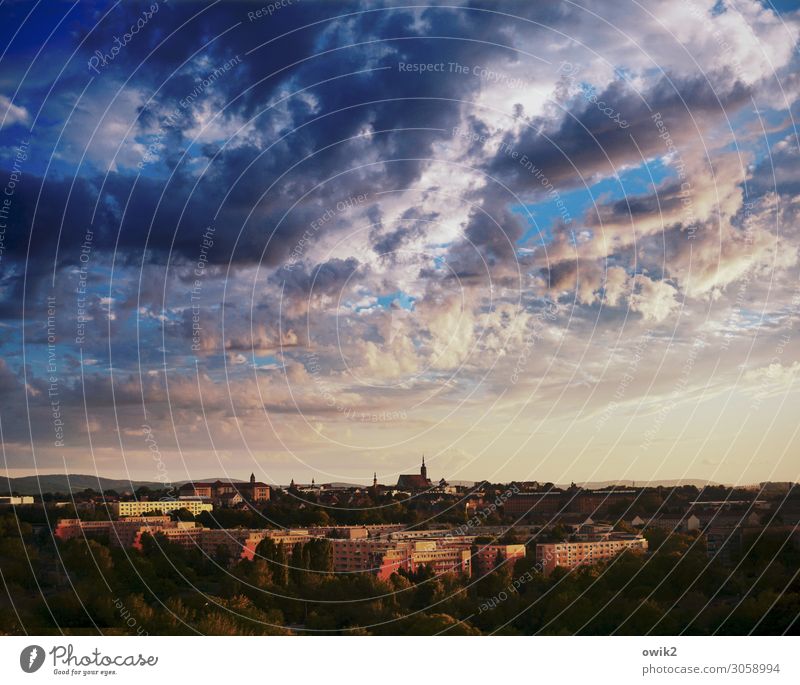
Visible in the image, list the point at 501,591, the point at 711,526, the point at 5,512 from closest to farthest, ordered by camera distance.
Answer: the point at 501,591 → the point at 711,526 → the point at 5,512

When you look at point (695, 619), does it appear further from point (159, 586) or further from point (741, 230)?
point (159, 586)
